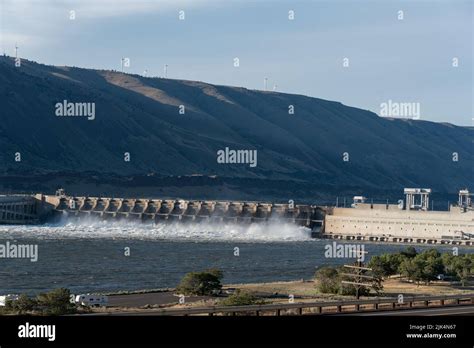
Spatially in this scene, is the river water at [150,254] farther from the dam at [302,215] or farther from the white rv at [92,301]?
the white rv at [92,301]

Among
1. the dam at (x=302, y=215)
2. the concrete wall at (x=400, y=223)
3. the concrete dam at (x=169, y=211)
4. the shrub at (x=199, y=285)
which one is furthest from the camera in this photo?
the concrete dam at (x=169, y=211)

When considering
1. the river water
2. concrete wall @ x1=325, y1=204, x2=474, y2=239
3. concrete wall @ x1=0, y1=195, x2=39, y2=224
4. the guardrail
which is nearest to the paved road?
the guardrail

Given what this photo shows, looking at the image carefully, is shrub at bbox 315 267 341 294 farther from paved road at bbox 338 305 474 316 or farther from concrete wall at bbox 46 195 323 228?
concrete wall at bbox 46 195 323 228

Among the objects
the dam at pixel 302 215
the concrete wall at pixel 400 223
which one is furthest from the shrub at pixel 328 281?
the concrete wall at pixel 400 223

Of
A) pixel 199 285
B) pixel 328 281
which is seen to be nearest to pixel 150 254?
pixel 199 285

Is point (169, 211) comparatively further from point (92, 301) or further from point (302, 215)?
point (92, 301)

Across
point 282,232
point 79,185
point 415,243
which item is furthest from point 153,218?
point 79,185
